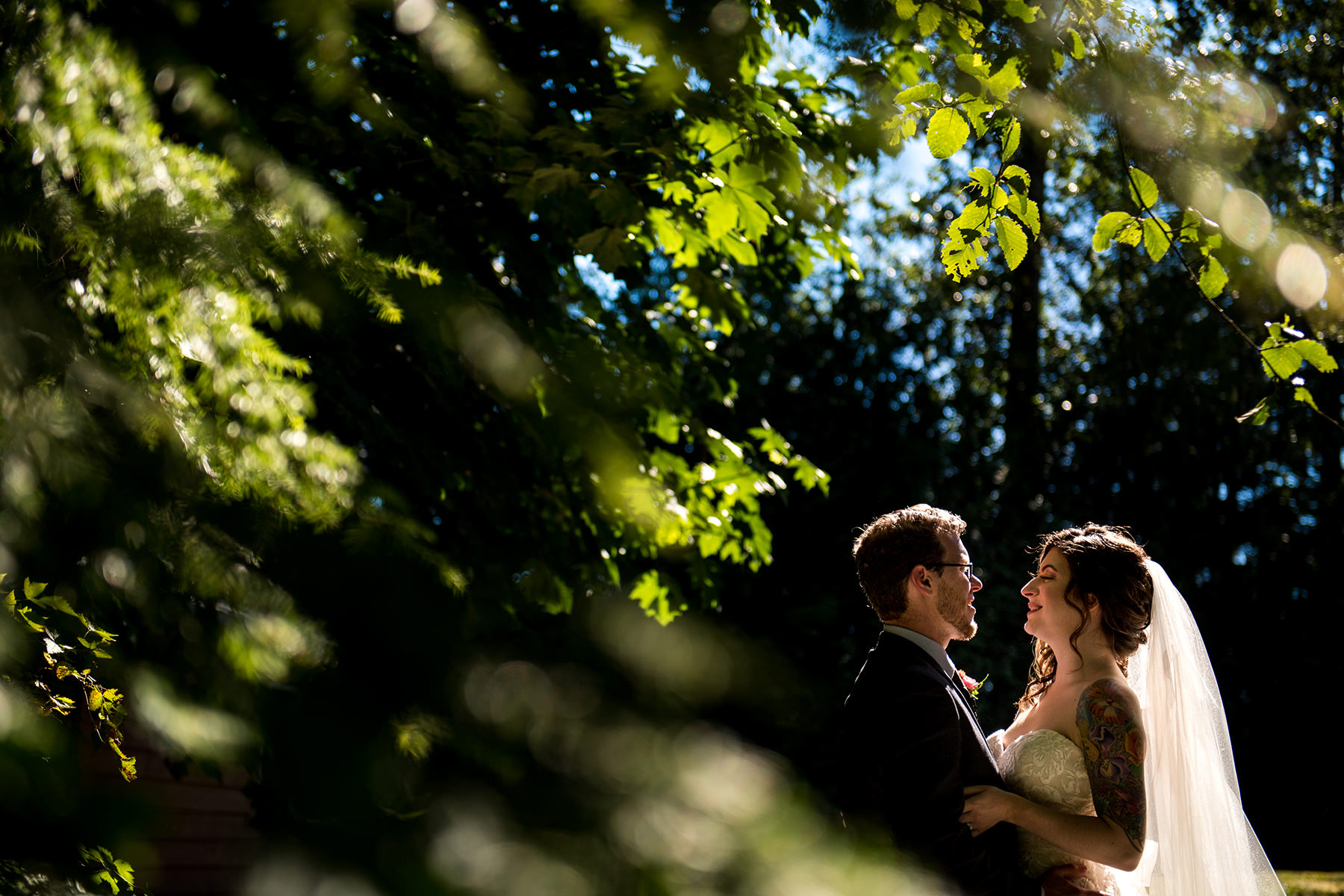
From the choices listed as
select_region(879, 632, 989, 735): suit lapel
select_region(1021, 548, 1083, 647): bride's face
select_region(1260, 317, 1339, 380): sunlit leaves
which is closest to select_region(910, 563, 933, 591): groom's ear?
select_region(879, 632, 989, 735): suit lapel

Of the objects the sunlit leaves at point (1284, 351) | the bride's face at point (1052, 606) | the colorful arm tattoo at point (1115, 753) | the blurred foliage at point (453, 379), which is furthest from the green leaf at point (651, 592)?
the sunlit leaves at point (1284, 351)

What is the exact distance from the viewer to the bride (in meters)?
3.22

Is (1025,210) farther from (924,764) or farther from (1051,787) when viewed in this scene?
(1051,787)

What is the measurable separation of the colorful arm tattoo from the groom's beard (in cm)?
46

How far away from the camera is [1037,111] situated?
2361 mm

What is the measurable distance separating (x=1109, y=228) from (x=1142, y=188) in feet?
0.49

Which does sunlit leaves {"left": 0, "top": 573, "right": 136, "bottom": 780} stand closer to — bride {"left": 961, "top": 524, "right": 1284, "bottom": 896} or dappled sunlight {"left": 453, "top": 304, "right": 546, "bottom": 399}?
dappled sunlight {"left": 453, "top": 304, "right": 546, "bottom": 399}

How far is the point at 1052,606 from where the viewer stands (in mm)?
3742

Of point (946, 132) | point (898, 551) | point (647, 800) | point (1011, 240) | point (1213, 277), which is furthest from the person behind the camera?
point (898, 551)

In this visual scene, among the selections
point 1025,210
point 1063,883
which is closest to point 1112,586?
point 1063,883

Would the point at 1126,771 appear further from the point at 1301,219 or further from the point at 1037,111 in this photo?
the point at 1301,219

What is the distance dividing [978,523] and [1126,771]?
11.2 metres

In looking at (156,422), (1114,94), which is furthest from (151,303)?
(1114,94)

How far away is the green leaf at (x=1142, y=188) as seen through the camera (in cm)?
260
